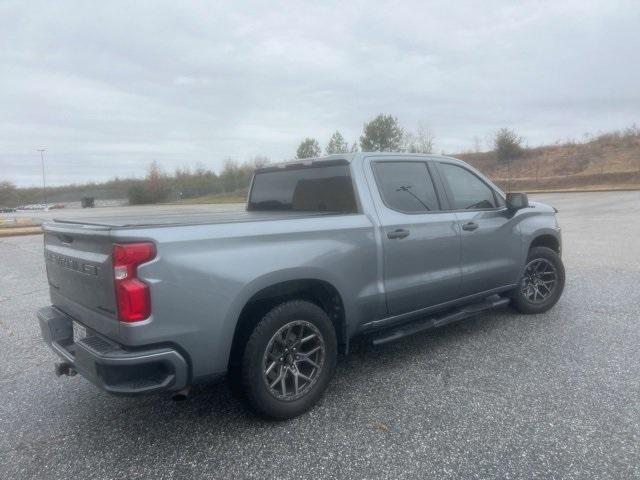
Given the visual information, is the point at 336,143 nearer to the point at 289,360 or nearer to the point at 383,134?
the point at 383,134

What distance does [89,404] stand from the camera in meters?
3.39

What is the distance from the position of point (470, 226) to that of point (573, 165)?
53181 mm

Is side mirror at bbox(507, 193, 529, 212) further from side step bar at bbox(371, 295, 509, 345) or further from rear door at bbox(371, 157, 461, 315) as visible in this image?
side step bar at bbox(371, 295, 509, 345)

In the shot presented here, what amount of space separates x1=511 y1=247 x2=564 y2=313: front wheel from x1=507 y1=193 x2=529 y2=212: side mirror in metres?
0.69

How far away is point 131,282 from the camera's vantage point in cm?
247

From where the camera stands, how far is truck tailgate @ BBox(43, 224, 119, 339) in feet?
8.45

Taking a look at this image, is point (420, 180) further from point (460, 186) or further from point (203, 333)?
point (203, 333)

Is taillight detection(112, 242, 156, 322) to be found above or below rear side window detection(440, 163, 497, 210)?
below

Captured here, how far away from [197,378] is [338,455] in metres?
0.92

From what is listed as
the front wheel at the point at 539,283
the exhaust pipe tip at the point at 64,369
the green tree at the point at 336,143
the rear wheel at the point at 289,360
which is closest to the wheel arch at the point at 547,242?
the front wheel at the point at 539,283

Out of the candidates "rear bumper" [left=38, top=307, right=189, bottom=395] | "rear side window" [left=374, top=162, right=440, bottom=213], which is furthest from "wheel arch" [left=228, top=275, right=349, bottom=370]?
"rear side window" [left=374, top=162, right=440, bottom=213]

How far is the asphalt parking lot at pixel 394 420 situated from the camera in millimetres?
2594

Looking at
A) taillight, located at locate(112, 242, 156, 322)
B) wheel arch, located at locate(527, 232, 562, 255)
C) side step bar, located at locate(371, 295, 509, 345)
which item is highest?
taillight, located at locate(112, 242, 156, 322)

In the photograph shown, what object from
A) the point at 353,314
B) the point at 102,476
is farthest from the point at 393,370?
the point at 102,476
